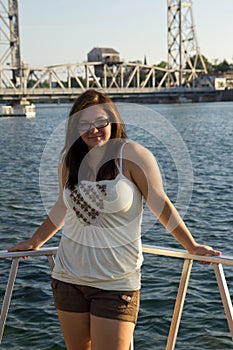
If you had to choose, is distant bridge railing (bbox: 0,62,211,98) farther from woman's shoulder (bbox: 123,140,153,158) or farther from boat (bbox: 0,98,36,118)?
woman's shoulder (bbox: 123,140,153,158)

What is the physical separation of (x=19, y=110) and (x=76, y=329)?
62670mm

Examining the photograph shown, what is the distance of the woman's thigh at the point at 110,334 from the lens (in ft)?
7.20

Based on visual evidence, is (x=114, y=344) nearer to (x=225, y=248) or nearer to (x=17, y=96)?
(x=225, y=248)

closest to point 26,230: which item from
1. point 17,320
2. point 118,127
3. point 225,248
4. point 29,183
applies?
point 225,248

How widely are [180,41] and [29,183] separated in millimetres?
86486

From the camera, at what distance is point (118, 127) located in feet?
7.89

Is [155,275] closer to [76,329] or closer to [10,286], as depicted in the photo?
[10,286]

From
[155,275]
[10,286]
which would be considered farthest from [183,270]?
[155,275]

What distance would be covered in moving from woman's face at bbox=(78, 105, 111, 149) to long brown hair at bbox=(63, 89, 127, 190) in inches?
0.7

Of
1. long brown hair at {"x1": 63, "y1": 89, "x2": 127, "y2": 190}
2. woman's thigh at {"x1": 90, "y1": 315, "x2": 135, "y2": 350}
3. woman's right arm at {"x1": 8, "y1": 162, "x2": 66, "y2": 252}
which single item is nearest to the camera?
woman's thigh at {"x1": 90, "y1": 315, "x2": 135, "y2": 350}

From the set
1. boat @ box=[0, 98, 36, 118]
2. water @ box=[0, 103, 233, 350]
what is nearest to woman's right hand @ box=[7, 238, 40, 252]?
water @ box=[0, 103, 233, 350]

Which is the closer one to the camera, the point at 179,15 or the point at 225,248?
the point at 225,248

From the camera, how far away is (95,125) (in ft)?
7.81

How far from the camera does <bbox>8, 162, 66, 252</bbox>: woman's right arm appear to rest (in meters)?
2.59
